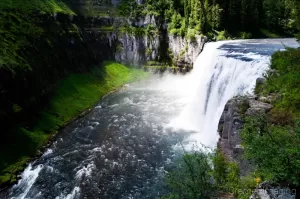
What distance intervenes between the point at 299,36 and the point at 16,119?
119ft

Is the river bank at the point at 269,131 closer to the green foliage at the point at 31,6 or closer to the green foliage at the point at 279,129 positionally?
the green foliage at the point at 279,129

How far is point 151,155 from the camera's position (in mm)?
38062

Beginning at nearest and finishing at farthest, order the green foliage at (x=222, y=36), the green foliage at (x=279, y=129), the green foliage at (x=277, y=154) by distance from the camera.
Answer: the green foliage at (x=277, y=154) → the green foliage at (x=279, y=129) → the green foliage at (x=222, y=36)

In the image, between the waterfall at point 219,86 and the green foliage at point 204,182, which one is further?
the waterfall at point 219,86

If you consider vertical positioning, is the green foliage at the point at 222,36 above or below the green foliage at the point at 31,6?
below

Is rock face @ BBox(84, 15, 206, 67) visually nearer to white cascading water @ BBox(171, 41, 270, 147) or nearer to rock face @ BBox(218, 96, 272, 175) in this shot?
white cascading water @ BBox(171, 41, 270, 147)

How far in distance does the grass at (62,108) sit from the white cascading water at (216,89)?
1907 centimetres

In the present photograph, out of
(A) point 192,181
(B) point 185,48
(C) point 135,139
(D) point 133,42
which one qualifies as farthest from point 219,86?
(D) point 133,42

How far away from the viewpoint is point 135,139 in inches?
1693

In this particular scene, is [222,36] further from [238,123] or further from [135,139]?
[238,123]

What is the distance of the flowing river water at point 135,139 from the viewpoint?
32062 millimetres

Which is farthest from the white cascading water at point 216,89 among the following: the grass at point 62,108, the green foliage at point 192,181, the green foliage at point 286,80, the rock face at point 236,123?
the grass at point 62,108

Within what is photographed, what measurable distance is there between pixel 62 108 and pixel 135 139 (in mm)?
16925

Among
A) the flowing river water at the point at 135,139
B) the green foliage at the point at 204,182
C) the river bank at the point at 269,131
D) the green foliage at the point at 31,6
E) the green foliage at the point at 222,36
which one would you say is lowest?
the flowing river water at the point at 135,139
